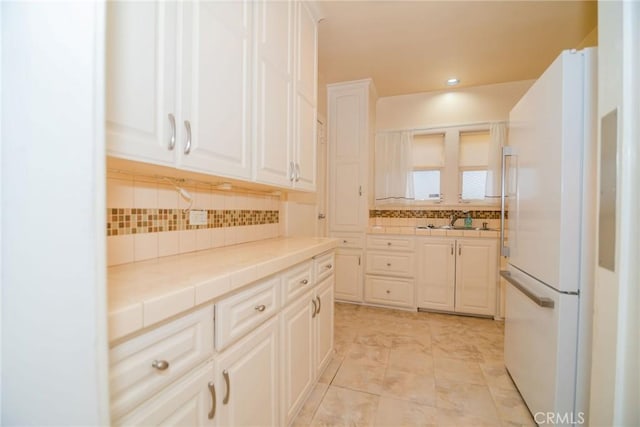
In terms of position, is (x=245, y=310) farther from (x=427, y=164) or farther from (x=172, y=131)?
(x=427, y=164)

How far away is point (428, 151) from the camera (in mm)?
3775

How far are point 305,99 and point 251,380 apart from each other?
1696 millimetres

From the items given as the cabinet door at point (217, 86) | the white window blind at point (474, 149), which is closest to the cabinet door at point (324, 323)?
the cabinet door at point (217, 86)

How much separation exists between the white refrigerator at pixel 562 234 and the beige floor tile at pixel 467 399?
0.72 feet

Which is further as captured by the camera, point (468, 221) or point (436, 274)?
point (468, 221)

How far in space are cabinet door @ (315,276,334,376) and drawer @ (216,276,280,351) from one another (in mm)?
561

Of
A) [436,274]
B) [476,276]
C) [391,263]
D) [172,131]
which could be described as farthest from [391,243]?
[172,131]

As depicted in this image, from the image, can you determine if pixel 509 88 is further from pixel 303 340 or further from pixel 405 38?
pixel 303 340

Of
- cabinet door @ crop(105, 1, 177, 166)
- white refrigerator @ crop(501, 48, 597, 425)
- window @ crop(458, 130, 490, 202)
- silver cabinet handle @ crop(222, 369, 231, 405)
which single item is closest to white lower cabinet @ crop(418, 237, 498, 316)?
window @ crop(458, 130, 490, 202)

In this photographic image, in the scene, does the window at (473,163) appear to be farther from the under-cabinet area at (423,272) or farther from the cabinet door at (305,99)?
the cabinet door at (305,99)

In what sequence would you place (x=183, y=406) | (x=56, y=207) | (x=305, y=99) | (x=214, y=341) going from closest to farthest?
1. (x=56, y=207)
2. (x=183, y=406)
3. (x=214, y=341)
4. (x=305, y=99)

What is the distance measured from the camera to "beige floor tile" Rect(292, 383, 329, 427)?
148 centimetres

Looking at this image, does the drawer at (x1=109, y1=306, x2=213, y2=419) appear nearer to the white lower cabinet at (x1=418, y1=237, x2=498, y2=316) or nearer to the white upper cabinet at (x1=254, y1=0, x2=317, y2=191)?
the white upper cabinet at (x1=254, y1=0, x2=317, y2=191)

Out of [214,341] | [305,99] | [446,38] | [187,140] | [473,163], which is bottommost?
[214,341]
